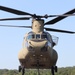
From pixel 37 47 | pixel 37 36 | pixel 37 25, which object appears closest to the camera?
pixel 37 47

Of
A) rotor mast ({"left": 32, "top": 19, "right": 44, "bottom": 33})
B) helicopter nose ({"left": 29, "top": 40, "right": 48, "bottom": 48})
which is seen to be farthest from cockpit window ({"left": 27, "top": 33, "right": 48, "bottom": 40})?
helicopter nose ({"left": 29, "top": 40, "right": 48, "bottom": 48})

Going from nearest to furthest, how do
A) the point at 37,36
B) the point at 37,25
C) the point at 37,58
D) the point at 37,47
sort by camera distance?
the point at 37,47 < the point at 37,58 < the point at 37,36 < the point at 37,25

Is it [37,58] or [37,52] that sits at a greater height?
[37,52]

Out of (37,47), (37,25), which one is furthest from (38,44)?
(37,25)

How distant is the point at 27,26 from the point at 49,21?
212 centimetres

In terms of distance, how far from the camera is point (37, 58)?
2244 cm

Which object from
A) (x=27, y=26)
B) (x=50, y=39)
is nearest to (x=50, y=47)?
(x=50, y=39)

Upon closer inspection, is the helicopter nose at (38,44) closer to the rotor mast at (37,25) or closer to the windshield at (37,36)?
the windshield at (37,36)

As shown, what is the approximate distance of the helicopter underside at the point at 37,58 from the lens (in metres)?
22.1

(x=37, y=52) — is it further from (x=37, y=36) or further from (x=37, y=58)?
(x=37, y=36)

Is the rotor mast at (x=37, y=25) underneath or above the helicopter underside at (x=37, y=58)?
above

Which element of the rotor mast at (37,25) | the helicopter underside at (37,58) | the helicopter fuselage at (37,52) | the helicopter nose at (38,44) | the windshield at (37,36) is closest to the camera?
the helicopter nose at (38,44)

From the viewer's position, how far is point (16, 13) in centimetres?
2356

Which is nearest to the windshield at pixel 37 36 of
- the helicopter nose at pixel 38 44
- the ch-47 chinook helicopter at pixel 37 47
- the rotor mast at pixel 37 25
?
the ch-47 chinook helicopter at pixel 37 47
